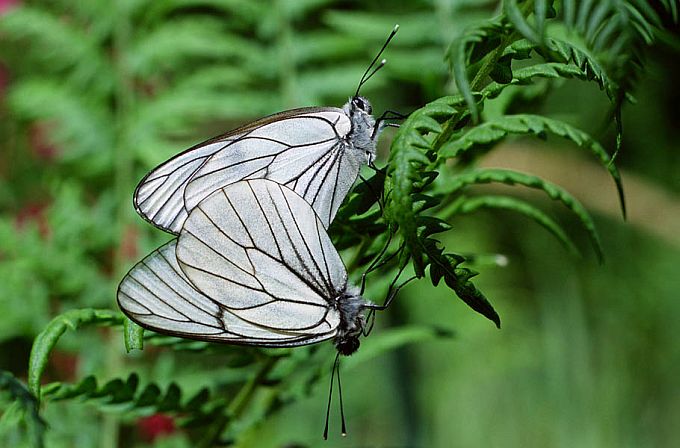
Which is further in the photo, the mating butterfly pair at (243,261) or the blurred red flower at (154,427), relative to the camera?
the blurred red flower at (154,427)

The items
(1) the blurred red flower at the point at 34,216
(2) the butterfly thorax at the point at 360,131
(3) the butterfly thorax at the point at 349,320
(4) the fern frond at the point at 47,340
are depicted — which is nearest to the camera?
(4) the fern frond at the point at 47,340

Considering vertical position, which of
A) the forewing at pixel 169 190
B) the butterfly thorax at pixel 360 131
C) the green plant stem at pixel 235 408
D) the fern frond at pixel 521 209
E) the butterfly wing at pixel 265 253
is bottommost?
the green plant stem at pixel 235 408

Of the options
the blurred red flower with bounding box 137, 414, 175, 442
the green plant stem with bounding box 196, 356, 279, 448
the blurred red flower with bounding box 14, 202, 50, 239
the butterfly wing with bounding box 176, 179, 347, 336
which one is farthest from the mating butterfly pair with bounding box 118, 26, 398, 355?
the blurred red flower with bounding box 14, 202, 50, 239

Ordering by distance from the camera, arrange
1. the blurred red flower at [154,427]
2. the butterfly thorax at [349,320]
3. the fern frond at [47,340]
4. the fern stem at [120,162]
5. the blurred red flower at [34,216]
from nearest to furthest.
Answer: the fern frond at [47,340], the butterfly thorax at [349,320], the fern stem at [120,162], the blurred red flower at [154,427], the blurred red flower at [34,216]

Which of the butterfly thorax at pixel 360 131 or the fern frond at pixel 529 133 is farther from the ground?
the butterfly thorax at pixel 360 131

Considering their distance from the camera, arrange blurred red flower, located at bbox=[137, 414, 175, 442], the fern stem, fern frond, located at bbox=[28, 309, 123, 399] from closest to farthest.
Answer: fern frond, located at bbox=[28, 309, 123, 399] < the fern stem < blurred red flower, located at bbox=[137, 414, 175, 442]

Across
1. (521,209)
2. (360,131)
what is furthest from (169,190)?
(521,209)

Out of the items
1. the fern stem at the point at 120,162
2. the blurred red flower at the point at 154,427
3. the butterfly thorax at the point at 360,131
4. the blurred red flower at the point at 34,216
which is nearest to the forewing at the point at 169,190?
the butterfly thorax at the point at 360,131

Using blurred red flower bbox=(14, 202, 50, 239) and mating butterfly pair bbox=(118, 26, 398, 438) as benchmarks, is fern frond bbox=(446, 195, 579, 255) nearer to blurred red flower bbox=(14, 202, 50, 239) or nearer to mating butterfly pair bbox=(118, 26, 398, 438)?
mating butterfly pair bbox=(118, 26, 398, 438)

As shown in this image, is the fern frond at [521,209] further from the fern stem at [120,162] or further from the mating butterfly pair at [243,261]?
the fern stem at [120,162]
